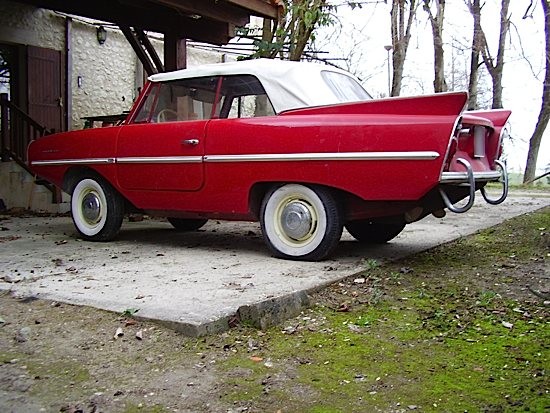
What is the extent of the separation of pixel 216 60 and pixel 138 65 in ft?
8.74

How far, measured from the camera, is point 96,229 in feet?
19.3

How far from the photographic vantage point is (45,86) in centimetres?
1134

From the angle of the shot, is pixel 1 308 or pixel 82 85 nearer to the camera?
pixel 1 308

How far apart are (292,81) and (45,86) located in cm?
787

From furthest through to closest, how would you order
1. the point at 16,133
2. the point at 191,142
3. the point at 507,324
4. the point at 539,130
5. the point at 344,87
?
the point at 539,130, the point at 16,133, the point at 344,87, the point at 191,142, the point at 507,324

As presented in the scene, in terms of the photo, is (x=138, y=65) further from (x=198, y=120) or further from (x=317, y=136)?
(x=317, y=136)

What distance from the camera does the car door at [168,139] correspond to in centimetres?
513

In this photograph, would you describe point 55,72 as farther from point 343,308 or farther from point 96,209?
point 343,308

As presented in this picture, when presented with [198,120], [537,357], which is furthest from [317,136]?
[537,357]

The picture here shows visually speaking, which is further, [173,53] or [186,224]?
[173,53]

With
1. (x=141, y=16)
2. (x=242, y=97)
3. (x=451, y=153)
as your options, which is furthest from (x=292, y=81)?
(x=141, y=16)

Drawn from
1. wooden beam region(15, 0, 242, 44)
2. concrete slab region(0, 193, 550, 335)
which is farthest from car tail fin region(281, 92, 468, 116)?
wooden beam region(15, 0, 242, 44)

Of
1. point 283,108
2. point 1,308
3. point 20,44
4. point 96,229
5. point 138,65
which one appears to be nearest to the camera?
point 1,308

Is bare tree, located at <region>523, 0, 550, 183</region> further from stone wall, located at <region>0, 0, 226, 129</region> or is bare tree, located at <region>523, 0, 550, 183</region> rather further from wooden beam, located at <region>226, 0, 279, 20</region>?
wooden beam, located at <region>226, 0, 279, 20</region>
